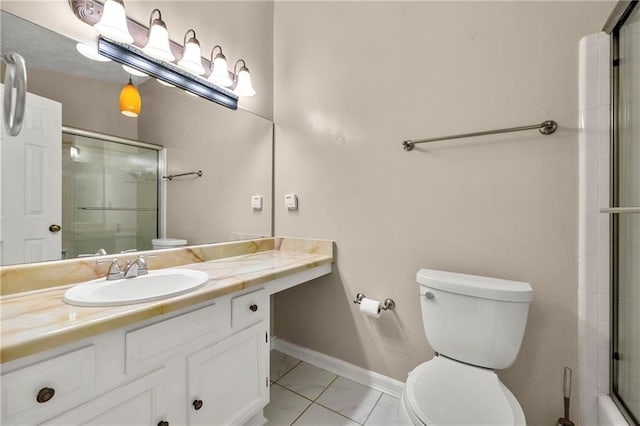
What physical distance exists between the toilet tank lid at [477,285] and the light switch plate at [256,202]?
3.89 ft

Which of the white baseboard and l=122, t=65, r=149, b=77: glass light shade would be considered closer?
l=122, t=65, r=149, b=77: glass light shade

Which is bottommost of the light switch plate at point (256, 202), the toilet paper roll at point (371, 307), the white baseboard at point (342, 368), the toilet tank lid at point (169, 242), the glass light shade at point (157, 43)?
the white baseboard at point (342, 368)

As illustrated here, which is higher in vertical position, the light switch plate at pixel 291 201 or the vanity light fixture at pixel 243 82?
the vanity light fixture at pixel 243 82

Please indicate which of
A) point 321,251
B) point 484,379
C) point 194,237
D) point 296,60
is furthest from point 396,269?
point 296,60

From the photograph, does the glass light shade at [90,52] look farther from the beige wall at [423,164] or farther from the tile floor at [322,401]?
the tile floor at [322,401]

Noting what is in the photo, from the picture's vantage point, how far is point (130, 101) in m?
1.26

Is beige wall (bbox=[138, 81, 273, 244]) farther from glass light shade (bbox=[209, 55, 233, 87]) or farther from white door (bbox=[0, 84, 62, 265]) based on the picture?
white door (bbox=[0, 84, 62, 265])

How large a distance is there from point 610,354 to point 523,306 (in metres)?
0.36

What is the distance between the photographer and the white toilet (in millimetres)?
859

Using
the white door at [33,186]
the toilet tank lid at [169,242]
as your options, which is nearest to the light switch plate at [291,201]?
the toilet tank lid at [169,242]

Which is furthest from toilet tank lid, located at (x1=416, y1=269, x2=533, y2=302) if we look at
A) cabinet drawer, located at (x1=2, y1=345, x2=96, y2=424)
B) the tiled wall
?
cabinet drawer, located at (x1=2, y1=345, x2=96, y2=424)

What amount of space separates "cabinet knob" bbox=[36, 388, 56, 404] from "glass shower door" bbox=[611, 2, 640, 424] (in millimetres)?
1740

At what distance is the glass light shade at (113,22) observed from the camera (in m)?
1.13

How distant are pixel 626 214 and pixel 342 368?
156 cm
